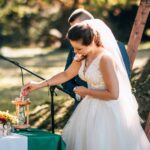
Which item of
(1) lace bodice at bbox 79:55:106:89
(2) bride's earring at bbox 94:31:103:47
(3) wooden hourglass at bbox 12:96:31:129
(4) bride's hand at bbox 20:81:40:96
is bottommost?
(3) wooden hourglass at bbox 12:96:31:129

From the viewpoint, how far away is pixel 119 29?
27438mm

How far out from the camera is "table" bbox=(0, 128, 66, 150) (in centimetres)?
528

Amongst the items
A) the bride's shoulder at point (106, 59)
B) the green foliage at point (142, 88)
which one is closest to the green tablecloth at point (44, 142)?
the bride's shoulder at point (106, 59)

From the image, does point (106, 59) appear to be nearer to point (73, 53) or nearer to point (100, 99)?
point (100, 99)

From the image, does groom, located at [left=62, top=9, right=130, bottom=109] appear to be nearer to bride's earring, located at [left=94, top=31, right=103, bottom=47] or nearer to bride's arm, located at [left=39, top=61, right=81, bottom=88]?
bride's arm, located at [left=39, top=61, right=81, bottom=88]

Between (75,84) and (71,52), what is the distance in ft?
1.12

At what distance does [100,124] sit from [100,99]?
0.21m

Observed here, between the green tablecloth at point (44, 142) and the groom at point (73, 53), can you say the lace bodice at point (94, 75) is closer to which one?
the green tablecloth at point (44, 142)

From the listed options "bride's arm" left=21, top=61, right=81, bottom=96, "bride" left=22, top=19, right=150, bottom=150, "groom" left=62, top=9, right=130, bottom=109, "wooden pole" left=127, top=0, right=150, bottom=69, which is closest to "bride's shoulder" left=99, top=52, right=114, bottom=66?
"bride" left=22, top=19, right=150, bottom=150

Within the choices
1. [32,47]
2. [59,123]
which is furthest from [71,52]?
[32,47]

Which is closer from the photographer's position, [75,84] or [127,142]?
[127,142]

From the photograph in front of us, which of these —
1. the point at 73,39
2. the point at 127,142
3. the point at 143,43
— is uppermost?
the point at 143,43

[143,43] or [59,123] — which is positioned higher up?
[143,43]

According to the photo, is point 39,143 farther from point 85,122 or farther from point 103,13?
point 103,13
